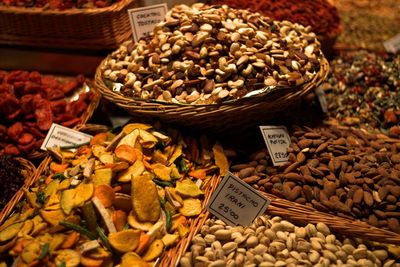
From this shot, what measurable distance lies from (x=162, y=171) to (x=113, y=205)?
23 centimetres

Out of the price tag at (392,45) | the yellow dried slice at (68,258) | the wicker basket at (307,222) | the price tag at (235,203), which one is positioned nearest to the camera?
the yellow dried slice at (68,258)

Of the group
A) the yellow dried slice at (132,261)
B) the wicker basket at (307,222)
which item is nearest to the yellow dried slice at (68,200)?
the yellow dried slice at (132,261)

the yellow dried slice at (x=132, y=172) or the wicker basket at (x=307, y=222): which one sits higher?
the yellow dried slice at (x=132, y=172)

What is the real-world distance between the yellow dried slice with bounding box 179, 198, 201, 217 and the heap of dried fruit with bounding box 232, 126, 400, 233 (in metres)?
0.23

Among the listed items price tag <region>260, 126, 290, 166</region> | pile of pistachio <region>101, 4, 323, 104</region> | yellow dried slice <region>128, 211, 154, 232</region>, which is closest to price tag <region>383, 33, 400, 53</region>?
pile of pistachio <region>101, 4, 323, 104</region>

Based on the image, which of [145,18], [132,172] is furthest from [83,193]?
[145,18]

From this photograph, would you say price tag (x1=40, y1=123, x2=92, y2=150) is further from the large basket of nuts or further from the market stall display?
the market stall display

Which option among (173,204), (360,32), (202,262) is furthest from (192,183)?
(360,32)

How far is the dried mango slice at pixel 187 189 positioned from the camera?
152 cm

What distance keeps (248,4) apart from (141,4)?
0.64 meters

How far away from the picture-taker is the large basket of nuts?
5.37 ft

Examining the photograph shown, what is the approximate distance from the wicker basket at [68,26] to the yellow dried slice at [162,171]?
0.98 metres

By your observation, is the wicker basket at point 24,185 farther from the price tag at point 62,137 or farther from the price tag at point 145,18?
the price tag at point 145,18

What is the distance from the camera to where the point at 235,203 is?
58.3 inches
